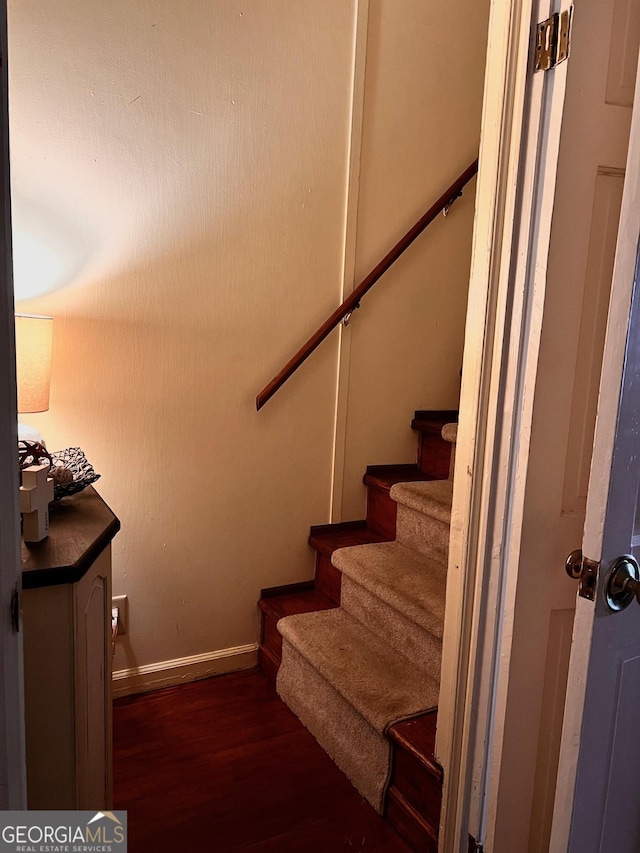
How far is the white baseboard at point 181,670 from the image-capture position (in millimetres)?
2239

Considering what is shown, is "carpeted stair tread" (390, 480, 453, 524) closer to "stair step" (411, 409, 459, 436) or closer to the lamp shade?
"stair step" (411, 409, 459, 436)

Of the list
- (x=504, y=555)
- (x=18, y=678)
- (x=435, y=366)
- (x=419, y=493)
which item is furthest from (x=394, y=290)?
(x=18, y=678)

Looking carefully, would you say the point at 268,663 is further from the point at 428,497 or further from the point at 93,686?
the point at 93,686

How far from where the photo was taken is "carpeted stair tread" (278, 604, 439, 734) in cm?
180

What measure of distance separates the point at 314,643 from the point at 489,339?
1234mm

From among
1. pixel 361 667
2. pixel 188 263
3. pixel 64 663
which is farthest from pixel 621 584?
pixel 188 263

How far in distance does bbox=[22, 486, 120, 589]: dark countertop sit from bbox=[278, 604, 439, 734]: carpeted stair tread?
86cm

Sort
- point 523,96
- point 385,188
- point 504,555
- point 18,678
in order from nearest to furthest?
point 18,678
point 523,96
point 504,555
point 385,188

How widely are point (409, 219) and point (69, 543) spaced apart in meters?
1.81

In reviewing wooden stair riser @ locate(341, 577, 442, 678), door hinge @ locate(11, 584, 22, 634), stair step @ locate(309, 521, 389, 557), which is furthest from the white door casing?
stair step @ locate(309, 521, 389, 557)

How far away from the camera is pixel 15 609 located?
0.76m

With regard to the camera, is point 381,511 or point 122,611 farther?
point 381,511

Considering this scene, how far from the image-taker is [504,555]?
52.9 inches

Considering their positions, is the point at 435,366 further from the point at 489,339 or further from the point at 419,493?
the point at 489,339
